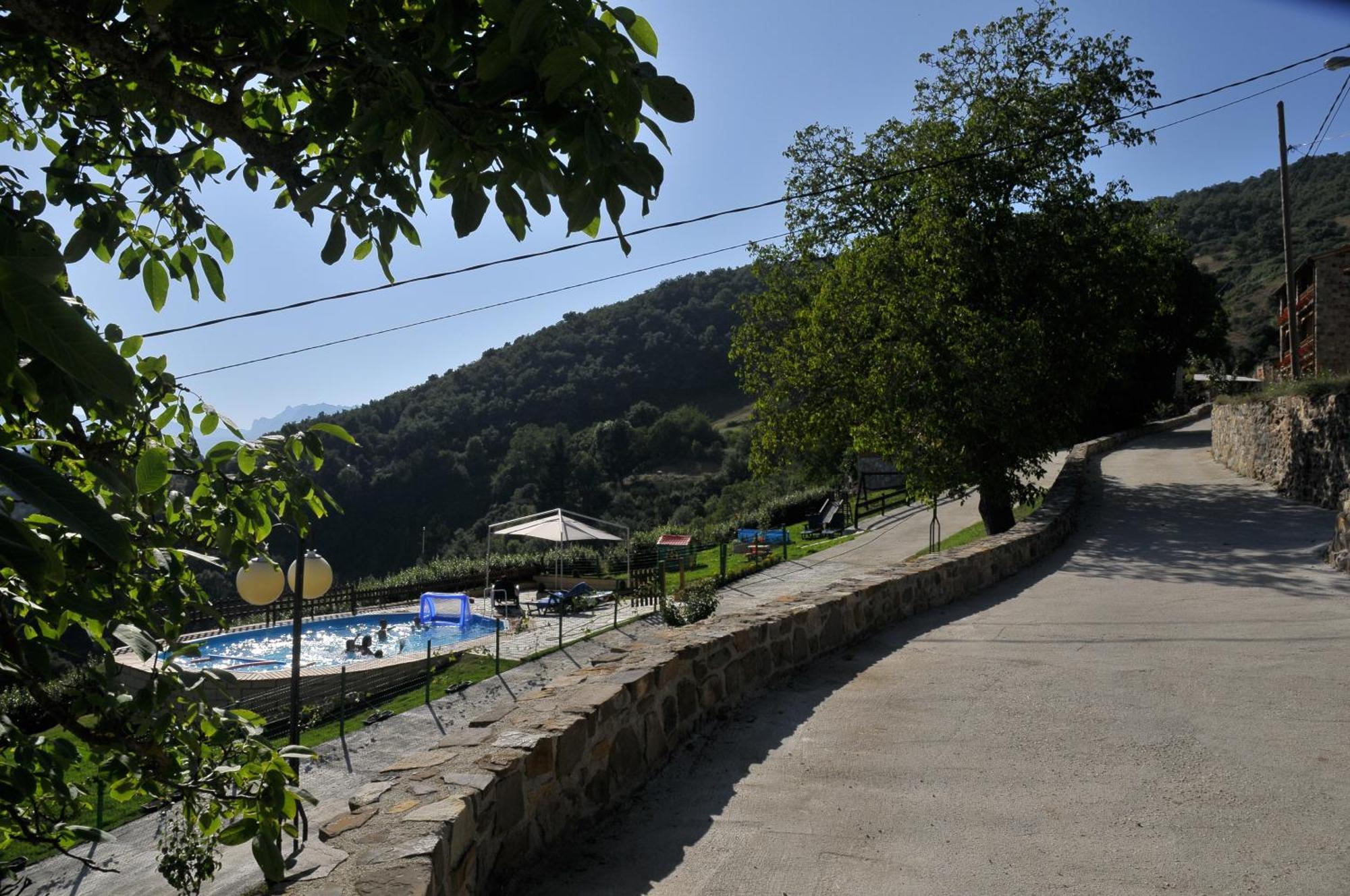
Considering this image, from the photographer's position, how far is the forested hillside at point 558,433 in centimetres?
6066

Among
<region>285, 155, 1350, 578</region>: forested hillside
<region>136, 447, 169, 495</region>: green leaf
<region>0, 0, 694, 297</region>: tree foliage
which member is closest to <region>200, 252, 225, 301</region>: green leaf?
<region>0, 0, 694, 297</region>: tree foliage

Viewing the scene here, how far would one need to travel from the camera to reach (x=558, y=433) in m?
64.6

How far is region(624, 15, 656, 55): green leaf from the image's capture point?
6.27 feet

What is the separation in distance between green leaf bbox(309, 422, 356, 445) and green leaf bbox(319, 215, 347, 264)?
454 mm

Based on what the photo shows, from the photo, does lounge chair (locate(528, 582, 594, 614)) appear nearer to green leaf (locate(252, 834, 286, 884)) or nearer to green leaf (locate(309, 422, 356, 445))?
green leaf (locate(309, 422, 356, 445))

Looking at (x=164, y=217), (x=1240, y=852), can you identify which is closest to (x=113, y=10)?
(x=164, y=217)

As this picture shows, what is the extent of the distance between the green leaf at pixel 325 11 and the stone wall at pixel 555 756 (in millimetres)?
2022

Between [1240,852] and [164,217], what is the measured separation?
180 inches

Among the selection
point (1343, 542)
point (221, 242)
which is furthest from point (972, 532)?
point (221, 242)

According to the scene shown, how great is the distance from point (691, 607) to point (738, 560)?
12.4m

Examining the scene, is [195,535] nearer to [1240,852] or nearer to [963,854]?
[963,854]

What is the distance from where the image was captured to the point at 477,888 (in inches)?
120

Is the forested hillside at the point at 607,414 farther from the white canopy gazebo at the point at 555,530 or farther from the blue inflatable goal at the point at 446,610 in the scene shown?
the blue inflatable goal at the point at 446,610

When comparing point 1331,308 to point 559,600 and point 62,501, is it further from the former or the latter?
point 62,501
